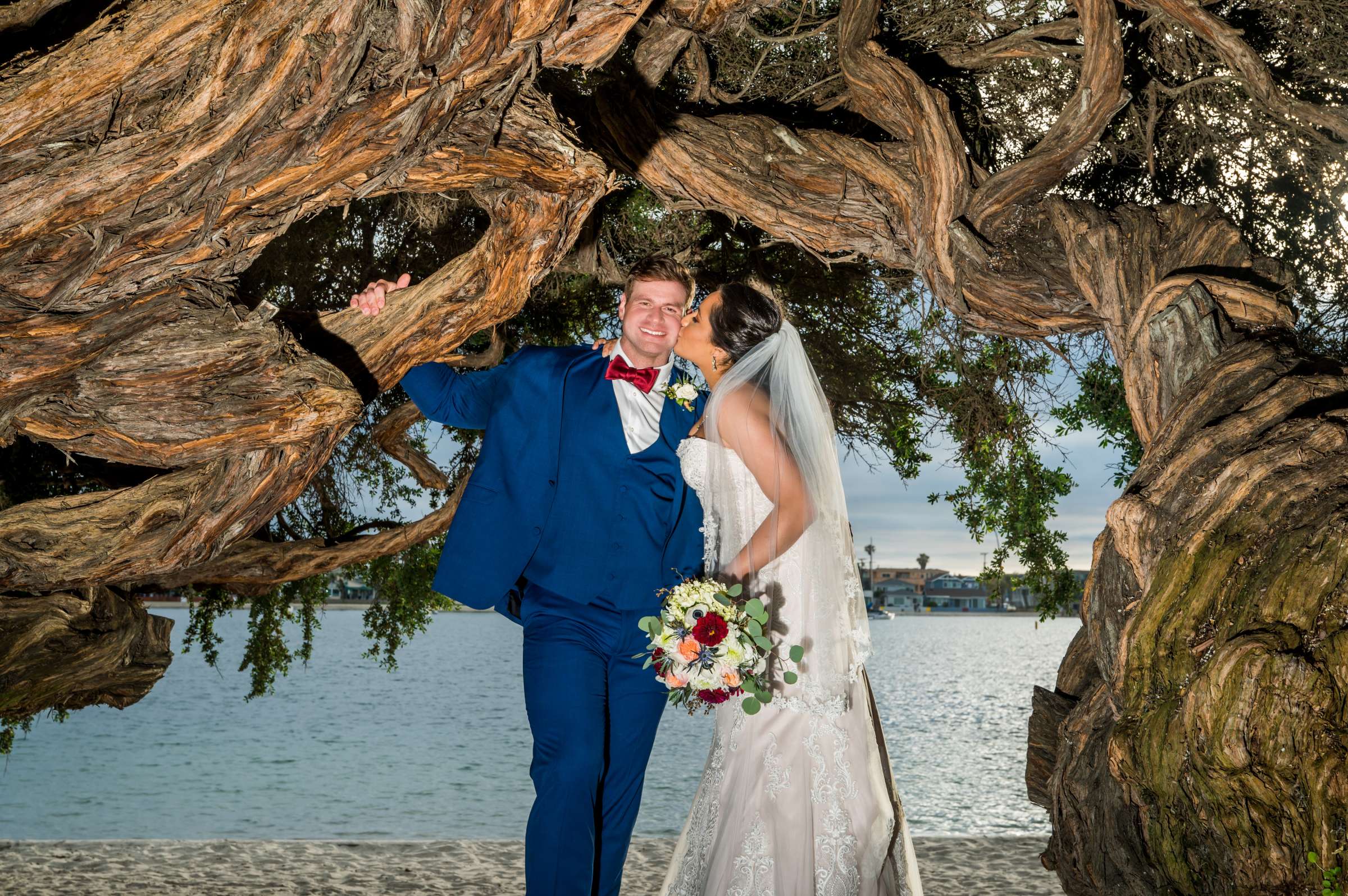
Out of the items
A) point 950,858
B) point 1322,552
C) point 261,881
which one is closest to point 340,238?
point 261,881

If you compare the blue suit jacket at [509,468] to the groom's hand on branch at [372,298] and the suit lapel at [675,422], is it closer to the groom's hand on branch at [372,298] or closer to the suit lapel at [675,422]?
the suit lapel at [675,422]

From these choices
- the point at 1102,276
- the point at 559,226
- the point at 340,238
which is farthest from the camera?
the point at 340,238

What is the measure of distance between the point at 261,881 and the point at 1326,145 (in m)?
6.38

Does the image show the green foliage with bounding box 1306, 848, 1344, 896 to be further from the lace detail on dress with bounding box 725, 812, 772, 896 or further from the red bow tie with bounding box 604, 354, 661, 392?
the red bow tie with bounding box 604, 354, 661, 392

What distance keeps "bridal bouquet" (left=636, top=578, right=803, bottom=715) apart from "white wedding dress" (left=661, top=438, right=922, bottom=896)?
0.21m

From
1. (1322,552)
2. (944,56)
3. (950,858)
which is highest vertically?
(944,56)

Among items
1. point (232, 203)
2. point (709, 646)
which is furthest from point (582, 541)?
point (232, 203)

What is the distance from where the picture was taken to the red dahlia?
3.40m

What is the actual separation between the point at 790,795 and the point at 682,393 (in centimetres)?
135

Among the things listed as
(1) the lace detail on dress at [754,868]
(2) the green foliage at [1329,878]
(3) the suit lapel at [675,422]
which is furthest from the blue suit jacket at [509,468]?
(2) the green foliage at [1329,878]

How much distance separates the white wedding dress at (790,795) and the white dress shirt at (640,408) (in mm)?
176

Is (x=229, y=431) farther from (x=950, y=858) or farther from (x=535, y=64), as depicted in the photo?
(x=950, y=858)

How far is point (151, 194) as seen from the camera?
11.0 ft

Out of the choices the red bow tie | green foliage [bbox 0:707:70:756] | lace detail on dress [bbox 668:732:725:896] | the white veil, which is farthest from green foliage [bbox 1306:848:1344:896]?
green foliage [bbox 0:707:70:756]
